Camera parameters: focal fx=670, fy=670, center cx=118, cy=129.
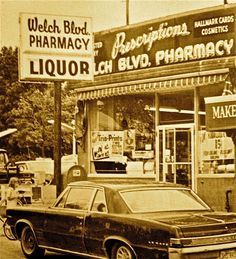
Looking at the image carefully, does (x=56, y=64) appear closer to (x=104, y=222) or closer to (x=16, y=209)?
(x=16, y=209)

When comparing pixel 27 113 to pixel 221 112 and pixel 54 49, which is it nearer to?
pixel 54 49

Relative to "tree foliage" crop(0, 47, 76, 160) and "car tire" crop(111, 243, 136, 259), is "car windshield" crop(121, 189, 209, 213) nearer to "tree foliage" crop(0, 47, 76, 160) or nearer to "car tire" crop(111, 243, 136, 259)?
"car tire" crop(111, 243, 136, 259)

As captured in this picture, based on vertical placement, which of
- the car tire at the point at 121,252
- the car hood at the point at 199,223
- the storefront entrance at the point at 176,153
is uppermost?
the storefront entrance at the point at 176,153

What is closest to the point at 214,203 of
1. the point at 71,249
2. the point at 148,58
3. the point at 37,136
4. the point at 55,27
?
the point at 148,58

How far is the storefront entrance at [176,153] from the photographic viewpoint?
1730 centimetres

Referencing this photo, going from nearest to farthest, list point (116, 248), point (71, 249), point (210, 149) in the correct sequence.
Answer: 1. point (116, 248)
2. point (71, 249)
3. point (210, 149)

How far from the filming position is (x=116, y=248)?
8836mm

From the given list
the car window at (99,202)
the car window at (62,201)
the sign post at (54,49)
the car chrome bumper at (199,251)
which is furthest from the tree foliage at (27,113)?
the car chrome bumper at (199,251)

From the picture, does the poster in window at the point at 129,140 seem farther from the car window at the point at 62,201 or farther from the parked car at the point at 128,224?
the car window at the point at 62,201

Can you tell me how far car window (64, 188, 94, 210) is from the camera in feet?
31.8

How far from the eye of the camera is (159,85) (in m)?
17.0

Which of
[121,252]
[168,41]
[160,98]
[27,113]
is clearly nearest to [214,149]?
[160,98]

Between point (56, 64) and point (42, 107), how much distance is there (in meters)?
28.5

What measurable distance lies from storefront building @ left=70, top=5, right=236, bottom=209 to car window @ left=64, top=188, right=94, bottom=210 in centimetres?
662
